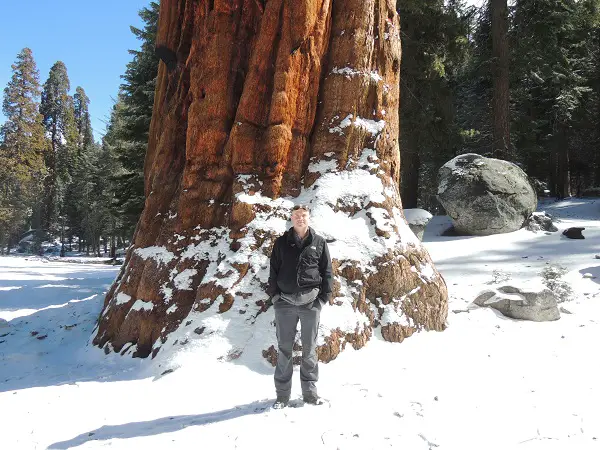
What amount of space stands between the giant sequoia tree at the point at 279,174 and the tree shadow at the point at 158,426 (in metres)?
1.60

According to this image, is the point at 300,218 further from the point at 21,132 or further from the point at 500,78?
the point at 21,132

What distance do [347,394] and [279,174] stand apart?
9.91 ft

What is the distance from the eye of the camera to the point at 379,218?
18.7 feet

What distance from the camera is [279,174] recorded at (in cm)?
573

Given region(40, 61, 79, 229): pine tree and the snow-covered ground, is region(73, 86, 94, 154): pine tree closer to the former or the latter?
region(40, 61, 79, 229): pine tree

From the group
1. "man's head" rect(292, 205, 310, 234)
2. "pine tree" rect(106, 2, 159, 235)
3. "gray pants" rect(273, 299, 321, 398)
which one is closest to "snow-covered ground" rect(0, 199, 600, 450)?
"gray pants" rect(273, 299, 321, 398)

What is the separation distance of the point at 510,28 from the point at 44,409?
18487 mm

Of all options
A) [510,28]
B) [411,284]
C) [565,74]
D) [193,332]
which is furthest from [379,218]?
[565,74]

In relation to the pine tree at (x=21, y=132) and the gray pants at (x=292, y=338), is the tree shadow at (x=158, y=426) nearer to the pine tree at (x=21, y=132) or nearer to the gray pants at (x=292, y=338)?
the gray pants at (x=292, y=338)

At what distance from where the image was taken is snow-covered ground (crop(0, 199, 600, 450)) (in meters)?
3.18

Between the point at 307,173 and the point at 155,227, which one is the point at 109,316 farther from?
the point at 307,173

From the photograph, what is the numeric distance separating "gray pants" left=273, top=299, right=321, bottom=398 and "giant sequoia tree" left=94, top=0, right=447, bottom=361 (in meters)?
1.25

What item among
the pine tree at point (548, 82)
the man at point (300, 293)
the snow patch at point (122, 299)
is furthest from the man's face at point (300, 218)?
the pine tree at point (548, 82)

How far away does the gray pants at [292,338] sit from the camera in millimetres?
3713
